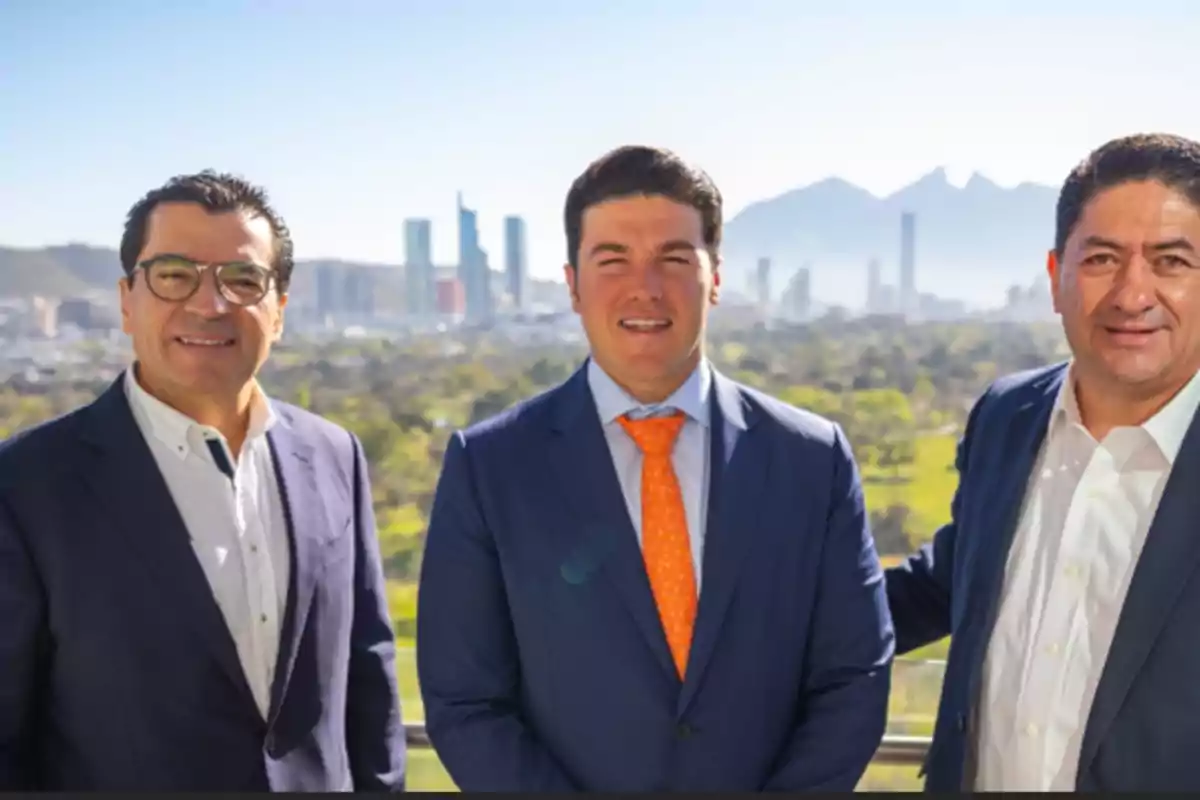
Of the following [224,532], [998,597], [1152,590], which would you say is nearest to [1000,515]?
[998,597]

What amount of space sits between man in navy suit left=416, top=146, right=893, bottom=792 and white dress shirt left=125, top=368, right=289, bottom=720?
14.6 inches

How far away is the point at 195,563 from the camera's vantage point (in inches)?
74.4

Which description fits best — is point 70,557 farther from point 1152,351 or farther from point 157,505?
point 1152,351

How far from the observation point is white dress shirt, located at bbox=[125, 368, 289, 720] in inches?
77.0

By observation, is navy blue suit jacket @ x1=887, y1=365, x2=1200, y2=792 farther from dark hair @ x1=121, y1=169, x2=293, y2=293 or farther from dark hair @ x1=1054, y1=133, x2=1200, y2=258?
dark hair @ x1=121, y1=169, x2=293, y2=293

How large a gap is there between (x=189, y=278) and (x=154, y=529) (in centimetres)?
54

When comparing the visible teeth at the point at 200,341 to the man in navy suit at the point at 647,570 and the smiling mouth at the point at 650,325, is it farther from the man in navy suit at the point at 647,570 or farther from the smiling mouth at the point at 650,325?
the smiling mouth at the point at 650,325

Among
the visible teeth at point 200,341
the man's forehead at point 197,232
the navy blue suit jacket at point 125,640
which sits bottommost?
the navy blue suit jacket at point 125,640

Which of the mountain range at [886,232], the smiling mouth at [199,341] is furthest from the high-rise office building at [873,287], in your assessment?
the smiling mouth at [199,341]

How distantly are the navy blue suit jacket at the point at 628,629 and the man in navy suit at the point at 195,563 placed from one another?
349 mm

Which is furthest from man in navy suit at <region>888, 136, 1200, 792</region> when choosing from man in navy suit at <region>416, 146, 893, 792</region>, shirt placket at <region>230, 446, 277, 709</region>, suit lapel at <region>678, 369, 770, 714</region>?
shirt placket at <region>230, 446, 277, 709</region>

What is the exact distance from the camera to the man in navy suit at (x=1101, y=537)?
68.4 inches

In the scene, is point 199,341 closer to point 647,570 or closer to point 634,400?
point 634,400

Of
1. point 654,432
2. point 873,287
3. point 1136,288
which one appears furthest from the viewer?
point 873,287
